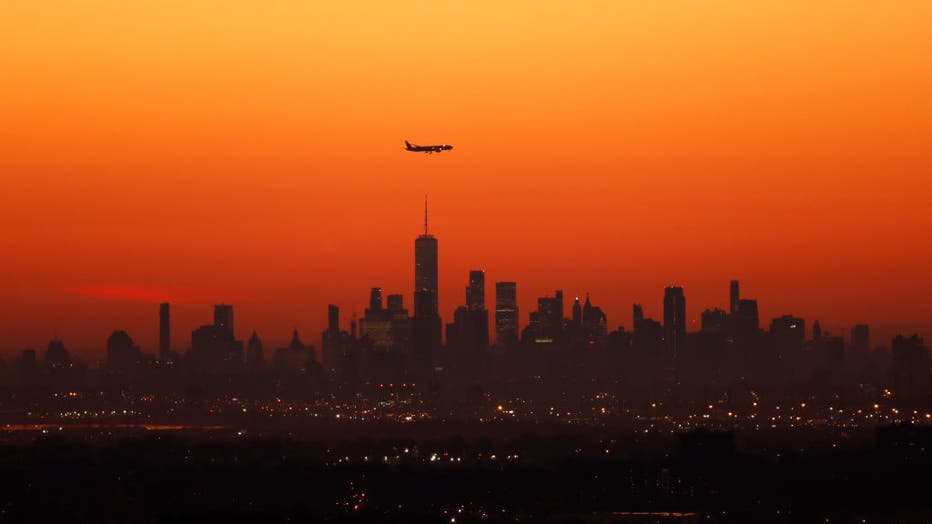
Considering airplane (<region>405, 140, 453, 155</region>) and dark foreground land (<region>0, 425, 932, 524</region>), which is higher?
airplane (<region>405, 140, 453, 155</region>)

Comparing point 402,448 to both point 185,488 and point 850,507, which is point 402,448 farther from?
point 850,507

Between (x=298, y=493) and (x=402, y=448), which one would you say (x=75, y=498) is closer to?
(x=298, y=493)

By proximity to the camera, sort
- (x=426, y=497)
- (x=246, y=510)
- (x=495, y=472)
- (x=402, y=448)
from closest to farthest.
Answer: (x=246, y=510) → (x=426, y=497) → (x=495, y=472) → (x=402, y=448)

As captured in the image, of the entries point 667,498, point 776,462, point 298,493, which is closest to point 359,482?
point 298,493

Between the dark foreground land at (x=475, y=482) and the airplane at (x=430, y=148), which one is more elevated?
the airplane at (x=430, y=148)

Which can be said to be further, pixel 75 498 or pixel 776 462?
pixel 776 462

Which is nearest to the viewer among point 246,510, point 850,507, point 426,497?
point 246,510

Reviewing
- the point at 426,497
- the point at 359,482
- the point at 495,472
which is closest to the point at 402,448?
the point at 495,472
